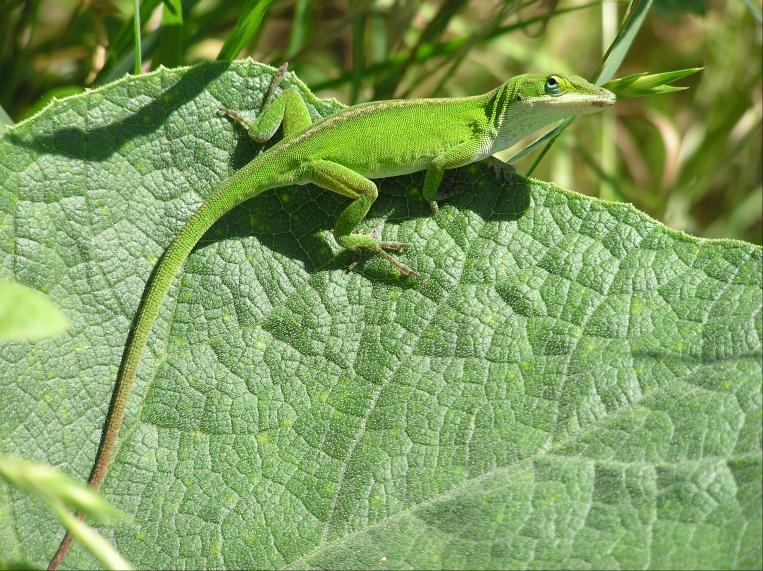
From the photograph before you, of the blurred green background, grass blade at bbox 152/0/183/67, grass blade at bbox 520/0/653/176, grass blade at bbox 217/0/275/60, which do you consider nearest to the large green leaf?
grass blade at bbox 217/0/275/60

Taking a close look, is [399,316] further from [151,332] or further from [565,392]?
[151,332]

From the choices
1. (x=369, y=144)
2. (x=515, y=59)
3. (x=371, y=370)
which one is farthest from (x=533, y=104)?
(x=515, y=59)

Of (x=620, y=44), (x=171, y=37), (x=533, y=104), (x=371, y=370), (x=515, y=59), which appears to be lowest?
(x=371, y=370)

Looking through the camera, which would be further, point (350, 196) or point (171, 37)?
point (171, 37)

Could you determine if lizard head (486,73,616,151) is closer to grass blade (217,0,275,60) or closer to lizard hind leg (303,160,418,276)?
lizard hind leg (303,160,418,276)

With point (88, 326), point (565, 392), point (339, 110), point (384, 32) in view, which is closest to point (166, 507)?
point (88, 326)

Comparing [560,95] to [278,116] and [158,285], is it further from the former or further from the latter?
[158,285]

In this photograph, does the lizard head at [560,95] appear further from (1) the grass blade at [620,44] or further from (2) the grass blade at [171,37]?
(2) the grass blade at [171,37]
